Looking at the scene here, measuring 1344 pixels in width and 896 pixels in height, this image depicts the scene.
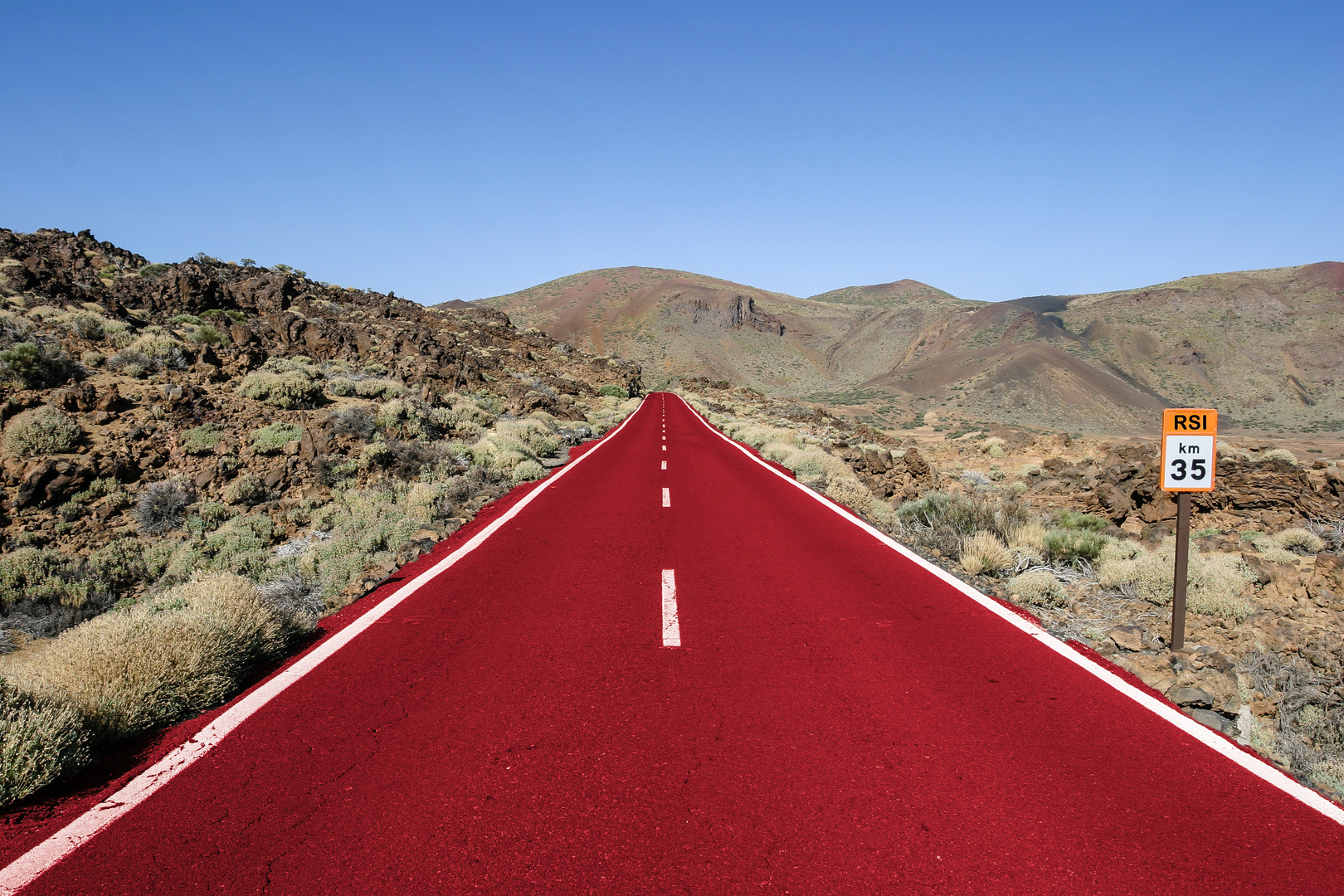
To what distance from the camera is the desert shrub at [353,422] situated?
14047mm

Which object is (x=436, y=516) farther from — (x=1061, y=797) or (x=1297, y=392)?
(x=1297, y=392)

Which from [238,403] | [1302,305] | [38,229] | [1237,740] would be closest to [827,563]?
[1237,740]

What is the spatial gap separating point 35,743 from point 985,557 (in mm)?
8326

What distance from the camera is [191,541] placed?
967cm

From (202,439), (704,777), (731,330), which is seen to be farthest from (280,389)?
(731,330)

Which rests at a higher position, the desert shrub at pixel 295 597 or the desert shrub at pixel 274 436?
the desert shrub at pixel 274 436

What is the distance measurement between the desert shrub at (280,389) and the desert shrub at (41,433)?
162 inches

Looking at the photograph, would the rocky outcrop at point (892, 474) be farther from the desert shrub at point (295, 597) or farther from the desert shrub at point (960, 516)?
the desert shrub at point (295, 597)

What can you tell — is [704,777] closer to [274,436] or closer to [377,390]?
[274,436]

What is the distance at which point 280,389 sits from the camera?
51.5ft

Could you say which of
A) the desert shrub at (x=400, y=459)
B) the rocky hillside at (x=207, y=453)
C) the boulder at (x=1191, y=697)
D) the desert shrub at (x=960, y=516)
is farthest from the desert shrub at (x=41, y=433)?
the boulder at (x=1191, y=697)

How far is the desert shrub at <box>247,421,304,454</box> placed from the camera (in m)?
12.8

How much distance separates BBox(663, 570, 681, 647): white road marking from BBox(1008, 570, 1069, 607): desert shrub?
12.1 feet

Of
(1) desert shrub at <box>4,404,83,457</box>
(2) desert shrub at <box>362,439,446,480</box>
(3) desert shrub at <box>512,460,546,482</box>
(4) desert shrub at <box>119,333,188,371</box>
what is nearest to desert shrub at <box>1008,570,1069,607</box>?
(3) desert shrub at <box>512,460,546,482</box>
